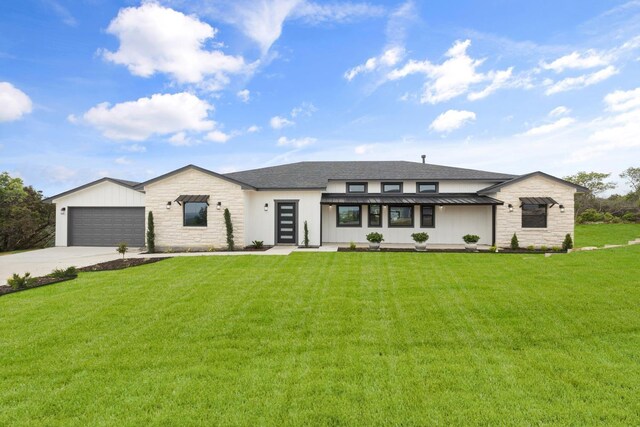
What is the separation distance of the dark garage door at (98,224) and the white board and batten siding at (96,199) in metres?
0.29

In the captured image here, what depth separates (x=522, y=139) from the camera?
1928cm

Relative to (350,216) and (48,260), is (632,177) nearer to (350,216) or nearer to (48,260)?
(350,216)

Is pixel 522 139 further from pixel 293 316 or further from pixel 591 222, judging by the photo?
pixel 293 316

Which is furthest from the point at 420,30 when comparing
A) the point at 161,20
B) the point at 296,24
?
the point at 161,20

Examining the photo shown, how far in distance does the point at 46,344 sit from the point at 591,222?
118 feet

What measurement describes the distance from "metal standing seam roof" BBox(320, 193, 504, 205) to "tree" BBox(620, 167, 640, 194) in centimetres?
2801

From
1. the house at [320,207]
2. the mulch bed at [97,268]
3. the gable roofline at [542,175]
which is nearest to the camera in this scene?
the mulch bed at [97,268]

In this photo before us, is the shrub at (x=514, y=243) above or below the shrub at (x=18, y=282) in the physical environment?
above

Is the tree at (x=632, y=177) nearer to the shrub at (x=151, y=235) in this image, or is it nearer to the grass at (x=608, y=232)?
the grass at (x=608, y=232)

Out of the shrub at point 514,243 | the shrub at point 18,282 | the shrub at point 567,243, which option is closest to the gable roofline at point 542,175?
the shrub at point 514,243

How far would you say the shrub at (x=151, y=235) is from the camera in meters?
14.4

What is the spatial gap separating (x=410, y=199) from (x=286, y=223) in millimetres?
7159

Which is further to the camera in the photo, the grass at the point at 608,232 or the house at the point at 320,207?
the grass at the point at 608,232

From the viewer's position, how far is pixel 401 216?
1667 centimetres
